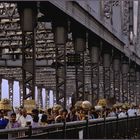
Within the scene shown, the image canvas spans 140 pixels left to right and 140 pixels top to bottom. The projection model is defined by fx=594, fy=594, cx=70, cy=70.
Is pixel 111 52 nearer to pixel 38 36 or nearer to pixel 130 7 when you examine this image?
pixel 38 36

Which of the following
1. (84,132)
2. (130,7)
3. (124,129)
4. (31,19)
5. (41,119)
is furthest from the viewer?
(130,7)

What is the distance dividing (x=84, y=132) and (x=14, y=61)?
156 ft

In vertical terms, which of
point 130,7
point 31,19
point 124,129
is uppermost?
point 130,7

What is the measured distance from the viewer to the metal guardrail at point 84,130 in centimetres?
960

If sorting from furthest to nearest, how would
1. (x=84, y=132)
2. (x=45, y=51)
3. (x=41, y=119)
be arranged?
(x=45, y=51)
(x=41, y=119)
(x=84, y=132)

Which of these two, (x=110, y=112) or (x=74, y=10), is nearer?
(x=110, y=112)

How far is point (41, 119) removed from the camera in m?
16.4

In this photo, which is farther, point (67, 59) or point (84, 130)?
point (67, 59)

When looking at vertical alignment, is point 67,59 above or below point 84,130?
above

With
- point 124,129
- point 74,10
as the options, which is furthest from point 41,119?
point 74,10

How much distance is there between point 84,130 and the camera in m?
14.1

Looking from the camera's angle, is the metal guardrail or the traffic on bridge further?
the traffic on bridge

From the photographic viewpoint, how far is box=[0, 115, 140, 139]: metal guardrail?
960 centimetres

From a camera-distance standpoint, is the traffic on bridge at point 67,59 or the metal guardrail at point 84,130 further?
the traffic on bridge at point 67,59
